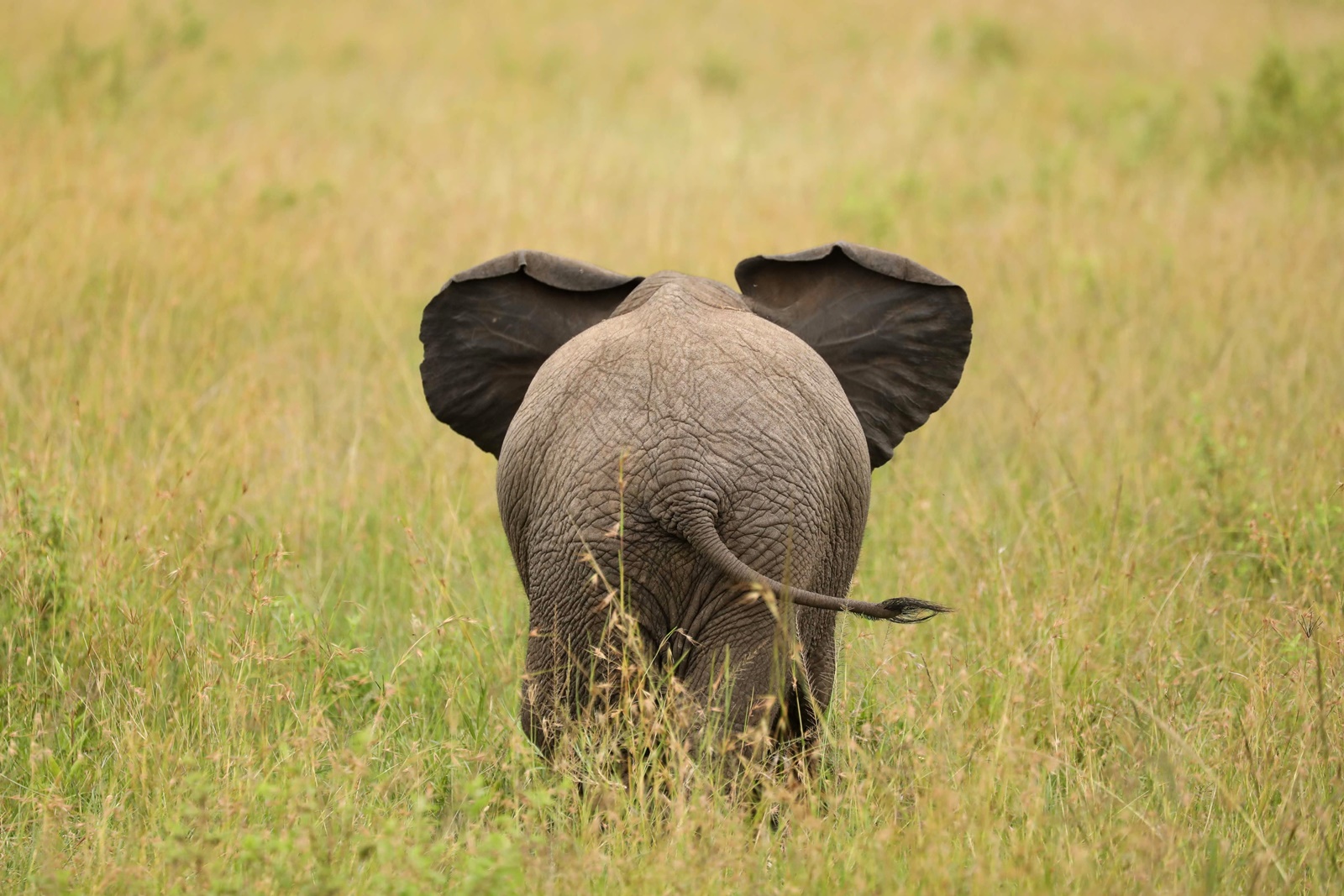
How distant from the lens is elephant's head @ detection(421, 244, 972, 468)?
132 inches

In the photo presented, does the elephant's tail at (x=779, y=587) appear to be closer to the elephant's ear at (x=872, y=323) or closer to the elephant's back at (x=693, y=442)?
the elephant's back at (x=693, y=442)

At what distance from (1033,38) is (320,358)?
39.3 feet

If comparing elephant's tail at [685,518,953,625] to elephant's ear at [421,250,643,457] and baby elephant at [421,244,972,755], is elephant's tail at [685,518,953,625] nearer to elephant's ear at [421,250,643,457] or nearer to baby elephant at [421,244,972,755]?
baby elephant at [421,244,972,755]

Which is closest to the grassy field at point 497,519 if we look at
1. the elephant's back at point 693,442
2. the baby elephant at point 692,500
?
the baby elephant at point 692,500

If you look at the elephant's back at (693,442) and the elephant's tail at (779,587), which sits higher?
the elephant's back at (693,442)

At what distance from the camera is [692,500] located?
259 centimetres

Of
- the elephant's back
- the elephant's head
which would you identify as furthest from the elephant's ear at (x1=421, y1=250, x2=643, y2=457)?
the elephant's back

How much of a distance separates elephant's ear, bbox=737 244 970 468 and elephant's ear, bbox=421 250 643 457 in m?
0.39

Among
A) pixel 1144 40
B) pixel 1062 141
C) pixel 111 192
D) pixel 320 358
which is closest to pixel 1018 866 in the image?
pixel 320 358

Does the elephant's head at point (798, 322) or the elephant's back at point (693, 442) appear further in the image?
the elephant's head at point (798, 322)

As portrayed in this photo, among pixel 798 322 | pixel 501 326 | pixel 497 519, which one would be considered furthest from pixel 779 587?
pixel 497 519

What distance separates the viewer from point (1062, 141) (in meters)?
11.0

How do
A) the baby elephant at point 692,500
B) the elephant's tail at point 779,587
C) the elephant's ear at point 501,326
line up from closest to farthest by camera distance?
the elephant's tail at point 779,587
the baby elephant at point 692,500
the elephant's ear at point 501,326

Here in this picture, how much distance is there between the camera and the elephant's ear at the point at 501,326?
3.33 meters
